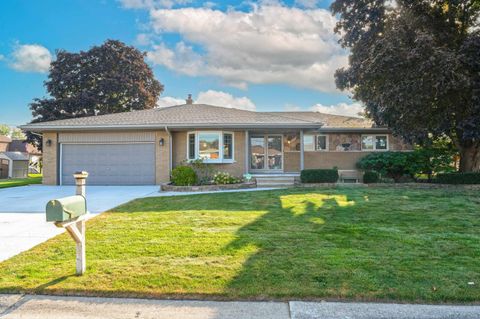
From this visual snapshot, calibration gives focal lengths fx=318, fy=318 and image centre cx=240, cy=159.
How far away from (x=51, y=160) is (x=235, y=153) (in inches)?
346

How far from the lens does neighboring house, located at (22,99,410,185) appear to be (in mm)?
14266

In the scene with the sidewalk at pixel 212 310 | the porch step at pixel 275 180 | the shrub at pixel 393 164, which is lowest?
the sidewalk at pixel 212 310

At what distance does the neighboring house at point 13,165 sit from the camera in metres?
25.3

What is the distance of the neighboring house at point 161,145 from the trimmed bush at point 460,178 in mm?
5142

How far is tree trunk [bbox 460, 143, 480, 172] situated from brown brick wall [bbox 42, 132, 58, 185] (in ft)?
61.0

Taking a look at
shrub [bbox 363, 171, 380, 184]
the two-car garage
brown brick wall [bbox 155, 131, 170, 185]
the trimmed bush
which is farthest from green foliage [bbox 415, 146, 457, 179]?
the two-car garage

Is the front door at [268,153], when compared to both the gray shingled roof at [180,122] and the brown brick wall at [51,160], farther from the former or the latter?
the brown brick wall at [51,160]

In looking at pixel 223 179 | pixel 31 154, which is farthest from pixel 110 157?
pixel 31 154

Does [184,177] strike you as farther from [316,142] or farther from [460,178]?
[460,178]

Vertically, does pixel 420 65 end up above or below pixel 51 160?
above

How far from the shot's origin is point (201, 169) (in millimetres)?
14102

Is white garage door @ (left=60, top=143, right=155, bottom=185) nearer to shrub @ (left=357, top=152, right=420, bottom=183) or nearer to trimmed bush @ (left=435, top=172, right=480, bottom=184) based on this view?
shrub @ (left=357, top=152, right=420, bottom=183)

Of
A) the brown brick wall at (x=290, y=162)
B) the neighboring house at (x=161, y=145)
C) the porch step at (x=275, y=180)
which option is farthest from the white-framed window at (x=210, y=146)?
the brown brick wall at (x=290, y=162)

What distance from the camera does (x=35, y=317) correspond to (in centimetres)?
290
